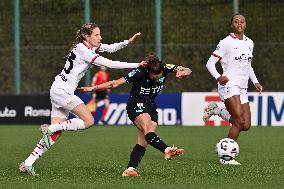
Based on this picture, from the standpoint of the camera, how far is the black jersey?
12.9 meters

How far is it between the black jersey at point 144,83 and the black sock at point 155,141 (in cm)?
60

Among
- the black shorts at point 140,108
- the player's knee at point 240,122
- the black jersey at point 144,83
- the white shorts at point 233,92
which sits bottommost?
the player's knee at point 240,122

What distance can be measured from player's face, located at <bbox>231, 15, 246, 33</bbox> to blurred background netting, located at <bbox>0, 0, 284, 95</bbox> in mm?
14316

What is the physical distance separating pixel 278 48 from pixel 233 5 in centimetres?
203

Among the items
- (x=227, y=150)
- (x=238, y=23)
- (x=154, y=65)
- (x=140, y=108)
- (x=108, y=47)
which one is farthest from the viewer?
(x=238, y=23)

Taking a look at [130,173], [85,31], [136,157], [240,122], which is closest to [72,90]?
[85,31]

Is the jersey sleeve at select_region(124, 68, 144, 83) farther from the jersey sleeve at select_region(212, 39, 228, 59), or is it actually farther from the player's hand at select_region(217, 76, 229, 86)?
the jersey sleeve at select_region(212, 39, 228, 59)

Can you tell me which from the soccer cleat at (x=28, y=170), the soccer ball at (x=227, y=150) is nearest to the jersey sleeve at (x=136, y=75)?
the soccer cleat at (x=28, y=170)

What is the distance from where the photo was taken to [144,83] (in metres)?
13.1

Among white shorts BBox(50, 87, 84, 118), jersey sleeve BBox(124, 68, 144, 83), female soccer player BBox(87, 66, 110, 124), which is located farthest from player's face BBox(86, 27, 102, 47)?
female soccer player BBox(87, 66, 110, 124)

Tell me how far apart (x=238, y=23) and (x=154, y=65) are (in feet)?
9.53

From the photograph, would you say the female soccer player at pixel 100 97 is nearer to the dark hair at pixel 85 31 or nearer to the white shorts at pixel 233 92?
the white shorts at pixel 233 92

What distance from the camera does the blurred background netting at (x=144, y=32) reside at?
3023cm

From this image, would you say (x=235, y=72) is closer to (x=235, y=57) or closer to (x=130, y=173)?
(x=235, y=57)
